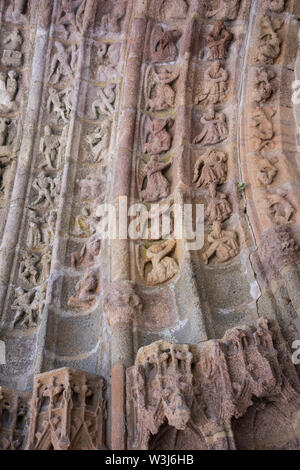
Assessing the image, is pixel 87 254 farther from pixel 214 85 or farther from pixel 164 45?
pixel 164 45

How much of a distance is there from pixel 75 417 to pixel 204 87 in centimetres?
287

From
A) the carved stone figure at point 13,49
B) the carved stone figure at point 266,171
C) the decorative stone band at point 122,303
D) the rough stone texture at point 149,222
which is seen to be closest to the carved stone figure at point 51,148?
the rough stone texture at point 149,222

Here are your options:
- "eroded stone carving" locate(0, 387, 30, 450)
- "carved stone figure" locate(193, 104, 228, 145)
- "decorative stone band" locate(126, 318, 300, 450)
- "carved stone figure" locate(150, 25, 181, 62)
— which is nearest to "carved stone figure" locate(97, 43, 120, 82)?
"carved stone figure" locate(150, 25, 181, 62)

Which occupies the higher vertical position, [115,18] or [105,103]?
[115,18]

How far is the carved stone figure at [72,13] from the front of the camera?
5090 mm

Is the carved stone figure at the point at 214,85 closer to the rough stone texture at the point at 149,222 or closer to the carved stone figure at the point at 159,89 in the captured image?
the rough stone texture at the point at 149,222

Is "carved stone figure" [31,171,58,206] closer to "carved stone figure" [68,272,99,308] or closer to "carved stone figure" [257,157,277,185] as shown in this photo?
"carved stone figure" [68,272,99,308]

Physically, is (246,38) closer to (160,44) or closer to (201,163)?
(160,44)

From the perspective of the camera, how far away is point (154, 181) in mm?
3855

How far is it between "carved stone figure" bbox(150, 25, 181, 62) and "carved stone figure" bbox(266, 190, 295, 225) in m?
1.92

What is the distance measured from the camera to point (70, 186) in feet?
13.4

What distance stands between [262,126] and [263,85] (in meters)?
0.39

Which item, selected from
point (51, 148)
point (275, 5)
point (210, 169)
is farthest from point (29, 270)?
point (275, 5)

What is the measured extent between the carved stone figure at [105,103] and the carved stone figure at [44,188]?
2.50ft
